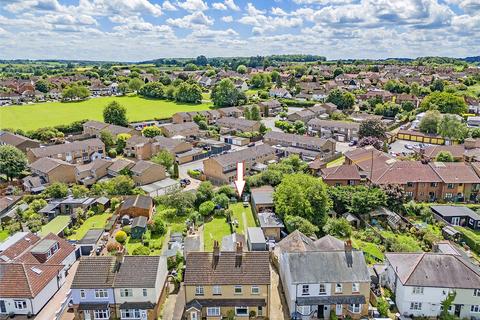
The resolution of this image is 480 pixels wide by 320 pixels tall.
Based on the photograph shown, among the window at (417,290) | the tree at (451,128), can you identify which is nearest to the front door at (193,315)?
the window at (417,290)

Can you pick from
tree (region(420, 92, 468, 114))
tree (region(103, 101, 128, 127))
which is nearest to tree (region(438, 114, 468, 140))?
Answer: tree (region(420, 92, 468, 114))

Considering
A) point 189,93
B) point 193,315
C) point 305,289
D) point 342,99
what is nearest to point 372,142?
point 342,99

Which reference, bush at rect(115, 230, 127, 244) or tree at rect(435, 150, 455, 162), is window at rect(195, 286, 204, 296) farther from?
tree at rect(435, 150, 455, 162)


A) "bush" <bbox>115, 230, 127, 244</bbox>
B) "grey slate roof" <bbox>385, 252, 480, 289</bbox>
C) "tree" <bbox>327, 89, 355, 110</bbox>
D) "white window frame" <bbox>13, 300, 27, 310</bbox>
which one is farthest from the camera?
"tree" <bbox>327, 89, 355, 110</bbox>

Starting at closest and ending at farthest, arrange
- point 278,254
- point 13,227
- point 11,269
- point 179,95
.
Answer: point 11,269 < point 278,254 < point 13,227 < point 179,95

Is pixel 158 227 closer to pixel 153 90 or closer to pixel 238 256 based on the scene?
pixel 238 256

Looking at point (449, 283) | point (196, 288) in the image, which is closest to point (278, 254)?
point (196, 288)

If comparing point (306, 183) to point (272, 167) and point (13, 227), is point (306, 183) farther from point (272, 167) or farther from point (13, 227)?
point (13, 227)
